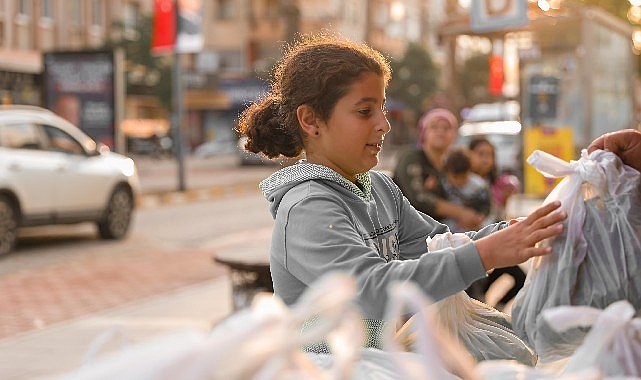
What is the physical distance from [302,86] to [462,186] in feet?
15.7

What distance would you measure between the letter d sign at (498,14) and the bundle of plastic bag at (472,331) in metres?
6.12

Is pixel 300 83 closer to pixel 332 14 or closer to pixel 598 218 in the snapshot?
pixel 598 218

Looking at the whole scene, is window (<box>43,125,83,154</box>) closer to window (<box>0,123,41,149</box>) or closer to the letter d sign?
window (<box>0,123,41,149</box>)

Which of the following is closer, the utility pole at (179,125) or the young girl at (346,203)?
the young girl at (346,203)

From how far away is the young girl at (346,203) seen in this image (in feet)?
6.78

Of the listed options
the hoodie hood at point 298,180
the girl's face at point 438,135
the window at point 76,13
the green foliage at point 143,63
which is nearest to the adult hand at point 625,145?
the hoodie hood at point 298,180

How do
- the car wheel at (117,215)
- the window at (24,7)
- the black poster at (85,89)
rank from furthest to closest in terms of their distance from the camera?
the window at (24,7) < the black poster at (85,89) < the car wheel at (117,215)

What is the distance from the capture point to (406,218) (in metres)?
2.86

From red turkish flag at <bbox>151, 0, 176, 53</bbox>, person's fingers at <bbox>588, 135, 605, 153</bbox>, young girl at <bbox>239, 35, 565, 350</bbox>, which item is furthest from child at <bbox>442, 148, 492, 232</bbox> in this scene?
red turkish flag at <bbox>151, 0, 176, 53</bbox>

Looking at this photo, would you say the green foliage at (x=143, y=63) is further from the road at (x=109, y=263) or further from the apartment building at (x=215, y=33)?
the road at (x=109, y=263)

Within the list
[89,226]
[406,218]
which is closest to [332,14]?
[89,226]

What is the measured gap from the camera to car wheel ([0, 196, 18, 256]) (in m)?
13.0

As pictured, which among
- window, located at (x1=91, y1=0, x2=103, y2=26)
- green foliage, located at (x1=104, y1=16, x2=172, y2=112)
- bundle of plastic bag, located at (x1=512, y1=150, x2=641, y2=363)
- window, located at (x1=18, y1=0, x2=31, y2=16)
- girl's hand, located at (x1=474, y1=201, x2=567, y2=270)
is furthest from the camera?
green foliage, located at (x1=104, y1=16, x2=172, y2=112)

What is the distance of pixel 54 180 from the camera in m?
14.0
